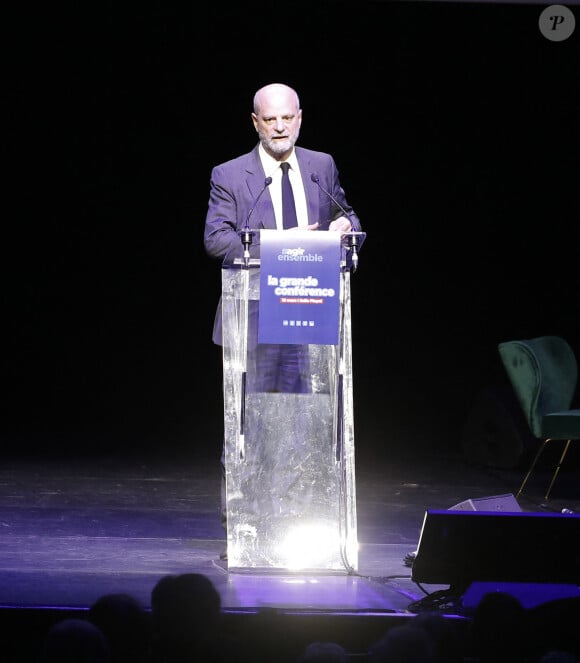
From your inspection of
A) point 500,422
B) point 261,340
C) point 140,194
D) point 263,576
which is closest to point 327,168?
point 261,340

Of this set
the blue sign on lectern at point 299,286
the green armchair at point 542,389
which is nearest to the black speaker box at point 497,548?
the blue sign on lectern at point 299,286

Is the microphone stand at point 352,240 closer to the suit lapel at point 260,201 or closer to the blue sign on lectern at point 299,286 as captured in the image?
the blue sign on lectern at point 299,286

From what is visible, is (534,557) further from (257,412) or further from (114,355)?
(114,355)

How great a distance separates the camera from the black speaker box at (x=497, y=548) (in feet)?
9.78

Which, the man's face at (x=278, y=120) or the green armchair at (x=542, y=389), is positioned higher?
the man's face at (x=278, y=120)

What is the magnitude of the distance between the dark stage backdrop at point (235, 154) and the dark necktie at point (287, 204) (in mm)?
3566

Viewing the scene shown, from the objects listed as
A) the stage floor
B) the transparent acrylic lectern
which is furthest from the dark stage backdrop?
the transparent acrylic lectern

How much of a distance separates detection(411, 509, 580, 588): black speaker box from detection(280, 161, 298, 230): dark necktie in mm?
1088

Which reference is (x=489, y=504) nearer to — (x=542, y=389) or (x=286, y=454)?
(x=286, y=454)

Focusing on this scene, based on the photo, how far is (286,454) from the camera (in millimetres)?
3566

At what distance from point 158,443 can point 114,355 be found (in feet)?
6.29

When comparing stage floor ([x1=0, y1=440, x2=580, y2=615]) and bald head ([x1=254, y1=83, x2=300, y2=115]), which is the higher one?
bald head ([x1=254, y1=83, x2=300, y2=115])

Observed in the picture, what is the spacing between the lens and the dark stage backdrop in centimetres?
759

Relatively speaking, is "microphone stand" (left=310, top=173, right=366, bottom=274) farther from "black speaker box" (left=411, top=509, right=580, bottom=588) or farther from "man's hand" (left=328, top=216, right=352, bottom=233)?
"black speaker box" (left=411, top=509, right=580, bottom=588)
